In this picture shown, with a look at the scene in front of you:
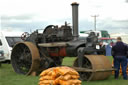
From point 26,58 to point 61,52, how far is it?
4.36 feet

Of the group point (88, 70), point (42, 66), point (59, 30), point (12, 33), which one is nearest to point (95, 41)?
point (88, 70)

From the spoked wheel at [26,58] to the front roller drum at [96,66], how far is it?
1811 millimetres

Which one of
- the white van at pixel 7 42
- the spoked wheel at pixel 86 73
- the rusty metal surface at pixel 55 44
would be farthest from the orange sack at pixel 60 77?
the white van at pixel 7 42

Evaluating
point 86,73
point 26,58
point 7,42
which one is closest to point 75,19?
point 86,73

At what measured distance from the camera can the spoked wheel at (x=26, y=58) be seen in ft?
29.2

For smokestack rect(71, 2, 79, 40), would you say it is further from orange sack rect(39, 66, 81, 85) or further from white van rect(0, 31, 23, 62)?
white van rect(0, 31, 23, 62)

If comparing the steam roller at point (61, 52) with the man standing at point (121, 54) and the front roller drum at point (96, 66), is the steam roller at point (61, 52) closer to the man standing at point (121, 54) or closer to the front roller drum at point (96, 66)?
the front roller drum at point (96, 66)

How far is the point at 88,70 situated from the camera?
740 centimetres

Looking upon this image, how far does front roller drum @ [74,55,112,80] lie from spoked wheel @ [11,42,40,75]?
1.81 metres

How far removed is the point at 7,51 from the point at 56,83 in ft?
25.5

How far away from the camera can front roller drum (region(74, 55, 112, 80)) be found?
7.47m

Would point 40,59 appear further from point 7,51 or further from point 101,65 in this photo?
point 7,51

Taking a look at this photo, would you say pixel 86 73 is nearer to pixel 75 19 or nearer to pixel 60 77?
pixel 75 19

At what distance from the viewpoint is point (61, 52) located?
8.84m
